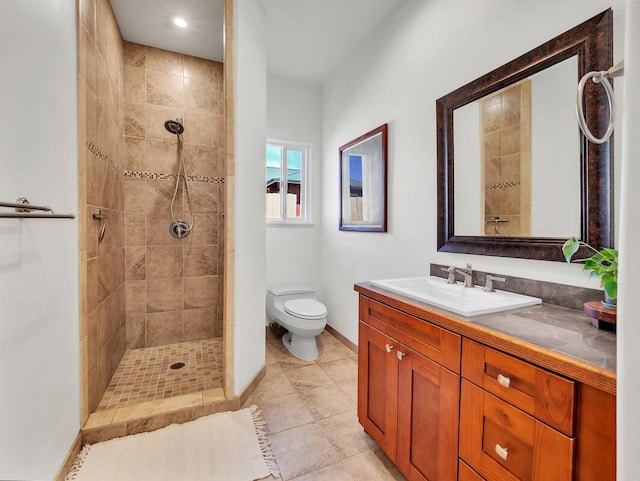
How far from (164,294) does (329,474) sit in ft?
6.84

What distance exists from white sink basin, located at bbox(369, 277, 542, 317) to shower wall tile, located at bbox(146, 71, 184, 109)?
2.48 m

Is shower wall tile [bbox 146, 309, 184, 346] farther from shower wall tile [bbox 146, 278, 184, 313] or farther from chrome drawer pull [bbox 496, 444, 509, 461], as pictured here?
chrome drawer pull [bbox 496, 444, 509, 461]

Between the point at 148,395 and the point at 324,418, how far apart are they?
116 cm

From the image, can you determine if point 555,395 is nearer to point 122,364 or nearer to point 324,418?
point 324,418

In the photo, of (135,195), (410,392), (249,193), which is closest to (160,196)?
(135,195)

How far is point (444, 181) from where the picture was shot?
5.74 ft

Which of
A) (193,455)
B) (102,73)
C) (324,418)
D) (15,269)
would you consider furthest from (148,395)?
(102,73)

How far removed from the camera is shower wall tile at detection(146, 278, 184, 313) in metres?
2.66

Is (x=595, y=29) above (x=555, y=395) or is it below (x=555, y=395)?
above

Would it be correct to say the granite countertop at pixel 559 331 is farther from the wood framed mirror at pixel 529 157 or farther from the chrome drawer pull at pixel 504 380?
the wood framed mirror at pixel 529 157

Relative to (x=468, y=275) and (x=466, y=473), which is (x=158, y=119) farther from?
(x=466, y=473)

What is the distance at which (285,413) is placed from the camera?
1.85 m

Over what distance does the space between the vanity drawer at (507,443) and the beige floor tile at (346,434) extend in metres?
0.75

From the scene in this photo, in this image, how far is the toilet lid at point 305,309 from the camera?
2.45m
